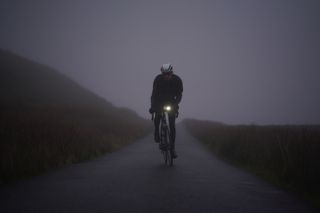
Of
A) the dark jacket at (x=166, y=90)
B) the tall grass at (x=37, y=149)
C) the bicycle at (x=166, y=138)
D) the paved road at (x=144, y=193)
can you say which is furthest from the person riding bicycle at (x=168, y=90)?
the tall grass at (x=37, y=149)

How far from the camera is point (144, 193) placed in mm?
4488

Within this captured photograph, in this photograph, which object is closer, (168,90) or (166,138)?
(168,90)

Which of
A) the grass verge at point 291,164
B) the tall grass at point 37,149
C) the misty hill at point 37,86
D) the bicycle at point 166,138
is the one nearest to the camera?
the grass verge at point 291,164

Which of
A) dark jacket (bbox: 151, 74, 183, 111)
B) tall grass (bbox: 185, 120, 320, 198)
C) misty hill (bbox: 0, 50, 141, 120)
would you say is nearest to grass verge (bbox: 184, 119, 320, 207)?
tall grass (bbox: 185, 120, 320, 198)

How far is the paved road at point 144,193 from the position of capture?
12.3 feet

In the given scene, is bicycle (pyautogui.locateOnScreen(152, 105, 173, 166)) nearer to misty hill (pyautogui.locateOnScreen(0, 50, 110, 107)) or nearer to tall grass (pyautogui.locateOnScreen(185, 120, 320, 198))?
tall grass (pyautogui.locateOnScreen(185, 120, 320, 198))

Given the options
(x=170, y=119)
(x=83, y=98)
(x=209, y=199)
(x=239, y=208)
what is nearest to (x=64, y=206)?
(x=209, y=199)

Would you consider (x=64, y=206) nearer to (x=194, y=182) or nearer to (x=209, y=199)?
(x=209, y=199)

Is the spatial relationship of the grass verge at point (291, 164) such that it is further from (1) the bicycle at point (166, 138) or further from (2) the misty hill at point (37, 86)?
(2) the misty hill at point (37, 86)

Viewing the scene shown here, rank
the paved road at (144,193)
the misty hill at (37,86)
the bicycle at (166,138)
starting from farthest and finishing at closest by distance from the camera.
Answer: the misty hill at (37,86) < the bicycle at (166,138) < the paved road at (144,193)

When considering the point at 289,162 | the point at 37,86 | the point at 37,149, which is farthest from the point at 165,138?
the point at 37,86

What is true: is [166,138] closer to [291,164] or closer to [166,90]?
[166,90]

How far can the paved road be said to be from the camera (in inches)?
147

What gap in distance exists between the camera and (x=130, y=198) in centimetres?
418
